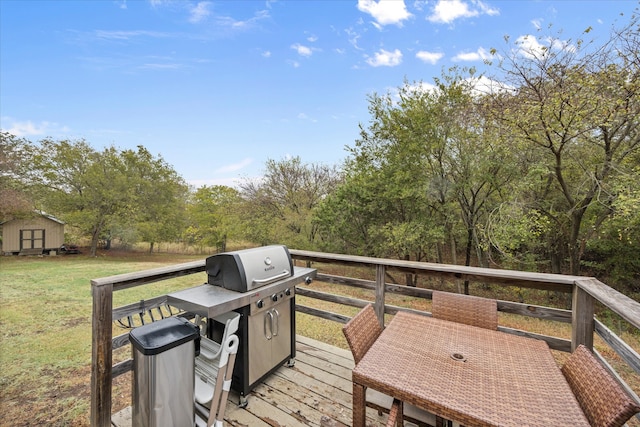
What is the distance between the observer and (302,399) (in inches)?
73.2

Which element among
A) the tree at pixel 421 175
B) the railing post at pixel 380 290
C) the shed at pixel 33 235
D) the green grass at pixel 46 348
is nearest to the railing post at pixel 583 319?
the railing post at pixel 380 290

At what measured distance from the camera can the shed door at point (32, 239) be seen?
13.1 meters

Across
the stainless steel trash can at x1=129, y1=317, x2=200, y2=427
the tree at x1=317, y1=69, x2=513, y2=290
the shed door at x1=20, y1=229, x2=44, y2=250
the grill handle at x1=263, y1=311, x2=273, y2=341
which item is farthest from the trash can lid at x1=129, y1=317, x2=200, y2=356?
the shed door at x1=20, y1=229, x2=44, y2=250

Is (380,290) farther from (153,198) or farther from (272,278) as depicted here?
(153,198)

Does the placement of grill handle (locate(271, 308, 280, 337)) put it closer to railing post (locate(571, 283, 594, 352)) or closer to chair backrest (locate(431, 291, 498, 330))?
chair backrest (locate(431, 291, 498, 330))

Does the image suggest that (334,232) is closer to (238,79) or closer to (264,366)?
(238,79)

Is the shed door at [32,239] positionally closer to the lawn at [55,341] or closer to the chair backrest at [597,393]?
the lawn at [55,341]

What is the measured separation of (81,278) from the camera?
8555mm

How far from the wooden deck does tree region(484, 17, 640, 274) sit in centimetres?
535

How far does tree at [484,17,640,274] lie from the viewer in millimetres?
4215

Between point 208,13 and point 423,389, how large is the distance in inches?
244

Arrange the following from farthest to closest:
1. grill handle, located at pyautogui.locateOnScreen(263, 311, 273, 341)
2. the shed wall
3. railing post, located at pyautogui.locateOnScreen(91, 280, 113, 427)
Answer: the shed wall
grill handle, located at pyautogui.locateOnScreen(263, 311, 273, 341)
railing post, located at pyautogui.locateOnScreen(91, 280, 113, 427)

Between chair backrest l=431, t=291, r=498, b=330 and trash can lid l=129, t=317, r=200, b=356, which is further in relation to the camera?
chair backrest l=431, t=291, r=498, b=330

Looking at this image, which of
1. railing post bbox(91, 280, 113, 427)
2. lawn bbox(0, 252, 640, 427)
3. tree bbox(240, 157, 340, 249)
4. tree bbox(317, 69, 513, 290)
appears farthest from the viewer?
tree bbox(240, 157, 340, 249)
